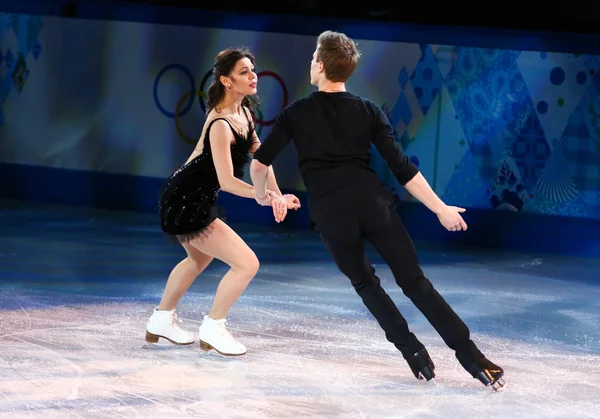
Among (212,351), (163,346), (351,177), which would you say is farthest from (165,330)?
(351,177)

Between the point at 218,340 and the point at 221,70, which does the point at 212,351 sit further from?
the point at 221,70

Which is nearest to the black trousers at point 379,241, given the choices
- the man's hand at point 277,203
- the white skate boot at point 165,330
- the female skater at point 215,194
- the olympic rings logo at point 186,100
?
the man's hand at point 277,203

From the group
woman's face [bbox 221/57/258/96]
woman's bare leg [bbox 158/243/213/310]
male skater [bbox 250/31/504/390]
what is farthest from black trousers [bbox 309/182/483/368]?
woman's bare leg [bbox 158/243/213/310]

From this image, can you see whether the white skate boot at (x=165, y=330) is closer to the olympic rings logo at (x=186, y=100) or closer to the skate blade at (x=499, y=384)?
the skate blade at (x=499, y=384)

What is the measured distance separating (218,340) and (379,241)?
1.16 metres

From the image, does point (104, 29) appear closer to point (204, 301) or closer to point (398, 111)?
point (398, 111)

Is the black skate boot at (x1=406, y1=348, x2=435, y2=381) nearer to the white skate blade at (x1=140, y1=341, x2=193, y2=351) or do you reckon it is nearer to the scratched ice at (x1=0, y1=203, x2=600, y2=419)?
the scratched ice at (x1=0, y1=203, x2=600, y2=419)

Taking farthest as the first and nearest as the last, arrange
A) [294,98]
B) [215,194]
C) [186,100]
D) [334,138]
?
1. [186,100]
2. [294,98]
3. [215,194]
4. [334,138]

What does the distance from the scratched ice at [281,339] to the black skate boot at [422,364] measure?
2.2 inches

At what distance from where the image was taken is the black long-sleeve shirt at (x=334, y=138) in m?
5.11

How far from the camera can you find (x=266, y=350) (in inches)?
238

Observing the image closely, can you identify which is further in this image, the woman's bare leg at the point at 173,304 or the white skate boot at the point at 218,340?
the woman's bare leg at the point at 173,304

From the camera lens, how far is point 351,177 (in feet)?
16.9

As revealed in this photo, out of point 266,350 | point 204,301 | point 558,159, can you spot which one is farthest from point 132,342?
point 558,159
